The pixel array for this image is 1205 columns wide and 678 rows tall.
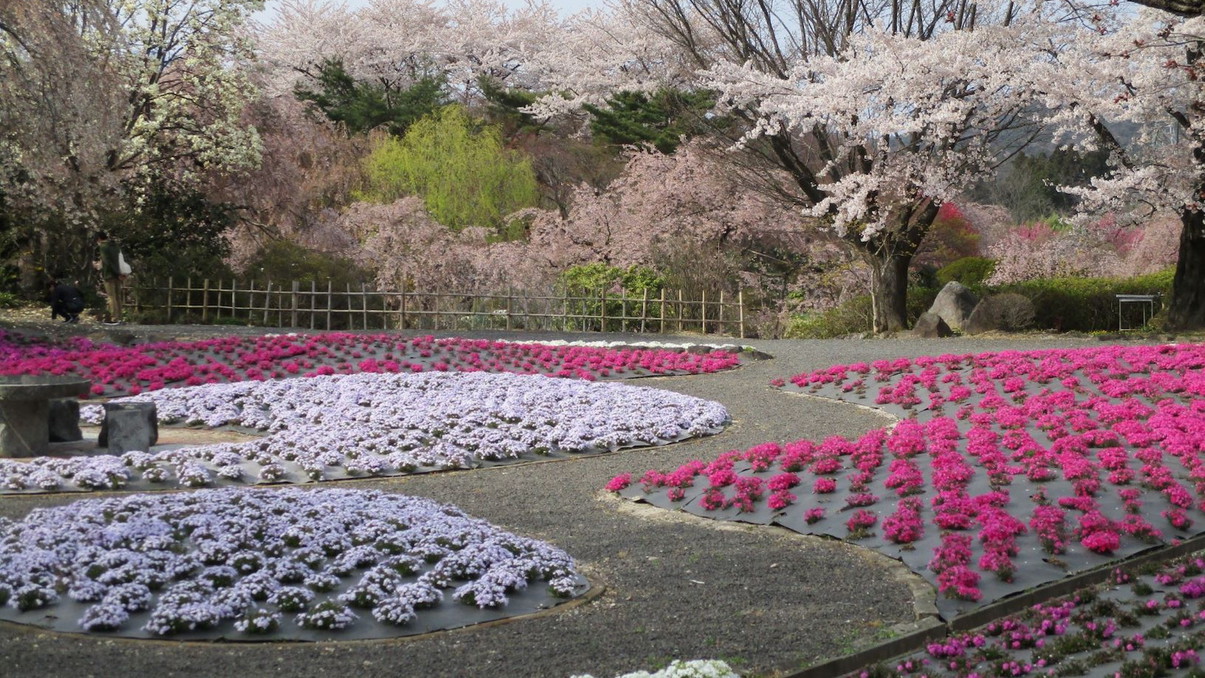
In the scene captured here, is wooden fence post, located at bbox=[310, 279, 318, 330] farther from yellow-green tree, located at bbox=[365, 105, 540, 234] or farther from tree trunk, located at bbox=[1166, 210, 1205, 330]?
tree trunk, located at bbox=[1166, 210, 1205, 330]

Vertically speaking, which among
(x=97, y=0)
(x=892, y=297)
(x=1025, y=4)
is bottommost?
(x=892, y=297)

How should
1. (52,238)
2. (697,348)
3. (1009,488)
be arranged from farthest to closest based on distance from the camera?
1. (52,238)
2. (697,348)
3. (1009,488)

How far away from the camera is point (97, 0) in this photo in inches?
621

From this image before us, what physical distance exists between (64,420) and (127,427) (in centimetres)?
92

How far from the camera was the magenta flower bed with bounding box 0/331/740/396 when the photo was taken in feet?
46.7

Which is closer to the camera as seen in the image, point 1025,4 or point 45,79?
point 45,79

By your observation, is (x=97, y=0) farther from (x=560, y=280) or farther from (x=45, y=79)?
(x=560, y=280)

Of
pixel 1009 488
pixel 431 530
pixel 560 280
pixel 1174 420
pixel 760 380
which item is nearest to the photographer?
pixel 431 530

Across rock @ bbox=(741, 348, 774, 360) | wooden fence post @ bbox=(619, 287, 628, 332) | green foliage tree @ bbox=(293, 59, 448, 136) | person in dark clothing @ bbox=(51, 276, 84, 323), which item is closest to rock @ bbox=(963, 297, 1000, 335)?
rock @ bbox=(741, 348, 774, 360)

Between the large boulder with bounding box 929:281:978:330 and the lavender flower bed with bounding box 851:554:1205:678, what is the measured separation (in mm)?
16573

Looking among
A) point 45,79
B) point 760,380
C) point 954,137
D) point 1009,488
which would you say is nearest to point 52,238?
point 45,79

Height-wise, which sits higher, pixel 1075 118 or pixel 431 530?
pixel 1075 118

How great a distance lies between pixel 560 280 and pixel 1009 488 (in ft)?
63.7

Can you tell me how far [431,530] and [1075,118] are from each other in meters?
Result: 17.0
